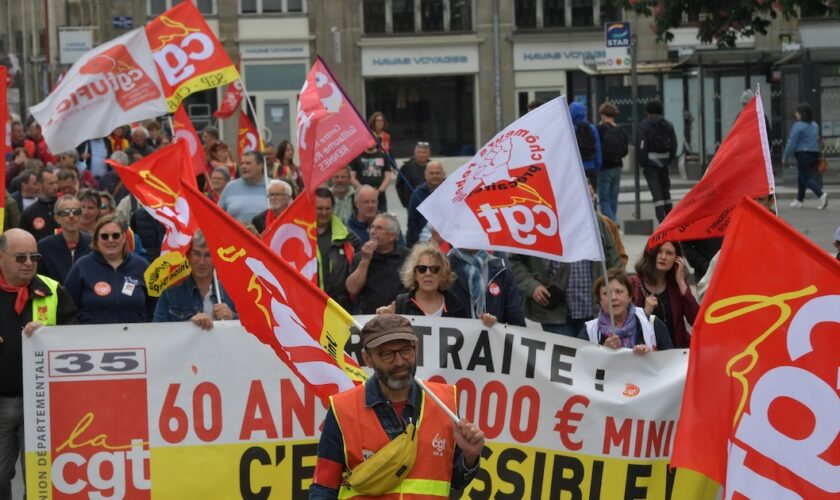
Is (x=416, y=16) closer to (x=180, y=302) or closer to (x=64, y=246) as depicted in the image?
(x=64, y=246)

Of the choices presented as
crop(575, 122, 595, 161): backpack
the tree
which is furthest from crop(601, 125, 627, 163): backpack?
the tree

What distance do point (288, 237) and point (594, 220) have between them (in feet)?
9.34

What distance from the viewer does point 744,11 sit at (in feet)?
75.9

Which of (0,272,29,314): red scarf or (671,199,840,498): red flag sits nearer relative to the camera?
(671,199,840,498): red flag

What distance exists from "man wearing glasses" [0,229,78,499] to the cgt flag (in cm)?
586

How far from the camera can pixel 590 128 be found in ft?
62.0

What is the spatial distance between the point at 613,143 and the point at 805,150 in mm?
4740

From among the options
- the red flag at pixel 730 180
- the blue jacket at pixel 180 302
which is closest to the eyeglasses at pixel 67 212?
the blue jacket at pixel 180 302

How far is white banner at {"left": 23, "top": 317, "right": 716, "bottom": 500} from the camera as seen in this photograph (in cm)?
787

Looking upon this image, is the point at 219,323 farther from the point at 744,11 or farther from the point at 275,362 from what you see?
the point at 744,11

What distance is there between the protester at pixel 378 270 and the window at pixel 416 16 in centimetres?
3408

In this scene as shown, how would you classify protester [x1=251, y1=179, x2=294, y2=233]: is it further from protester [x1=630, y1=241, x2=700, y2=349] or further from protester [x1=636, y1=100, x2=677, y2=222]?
protester [x1=636, y1=100, x2=677, y2=222]

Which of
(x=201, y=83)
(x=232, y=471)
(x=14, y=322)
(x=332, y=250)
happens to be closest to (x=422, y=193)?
(x=201, y=83)

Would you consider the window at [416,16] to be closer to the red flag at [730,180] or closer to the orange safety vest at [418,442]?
the red flag at [730,180]
